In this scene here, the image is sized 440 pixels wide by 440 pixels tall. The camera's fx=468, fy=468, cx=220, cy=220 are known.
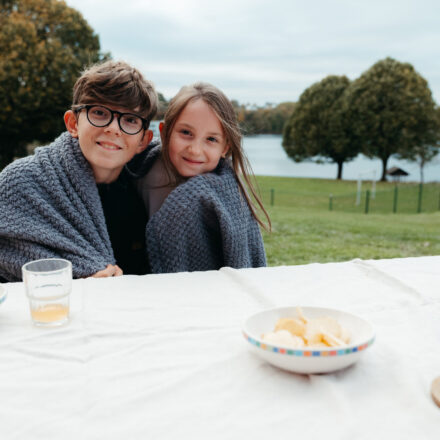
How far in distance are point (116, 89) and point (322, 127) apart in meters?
22.8

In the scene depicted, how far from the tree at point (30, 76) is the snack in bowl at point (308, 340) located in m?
14.3

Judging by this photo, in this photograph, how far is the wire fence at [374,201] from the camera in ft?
41.8

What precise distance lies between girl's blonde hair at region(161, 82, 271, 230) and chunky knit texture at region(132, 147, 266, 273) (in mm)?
130

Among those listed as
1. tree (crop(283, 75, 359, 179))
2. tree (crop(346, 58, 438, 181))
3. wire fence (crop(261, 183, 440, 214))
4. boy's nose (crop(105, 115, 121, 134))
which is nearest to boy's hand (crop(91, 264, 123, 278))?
boy's nose (crop(105, 115, 121, 134))

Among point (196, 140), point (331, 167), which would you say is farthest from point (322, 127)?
point (196, 140)

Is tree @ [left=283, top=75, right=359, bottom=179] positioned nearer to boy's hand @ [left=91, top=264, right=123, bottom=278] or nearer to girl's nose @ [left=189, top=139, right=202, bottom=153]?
girl's nose @ [left=189, top=139, right=202, bottom=153]

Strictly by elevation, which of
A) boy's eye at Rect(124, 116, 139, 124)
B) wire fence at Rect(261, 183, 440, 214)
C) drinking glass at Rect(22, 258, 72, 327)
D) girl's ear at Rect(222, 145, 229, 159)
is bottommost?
wire fence at Rect(261, 183, 440, 214)

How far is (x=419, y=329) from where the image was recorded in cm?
113

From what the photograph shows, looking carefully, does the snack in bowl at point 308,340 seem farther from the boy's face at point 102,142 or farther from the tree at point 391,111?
the tree at point 391,111

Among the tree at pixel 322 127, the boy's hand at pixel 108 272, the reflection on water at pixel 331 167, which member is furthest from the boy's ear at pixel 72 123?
the tree at pixel 322 127

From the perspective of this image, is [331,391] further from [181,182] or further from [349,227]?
[349,227]

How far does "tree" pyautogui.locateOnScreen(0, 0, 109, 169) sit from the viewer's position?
1423cm

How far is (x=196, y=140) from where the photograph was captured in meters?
2.19

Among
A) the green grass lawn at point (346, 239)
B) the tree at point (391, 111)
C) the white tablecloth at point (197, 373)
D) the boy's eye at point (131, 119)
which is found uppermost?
the tree at point (391, 111)
